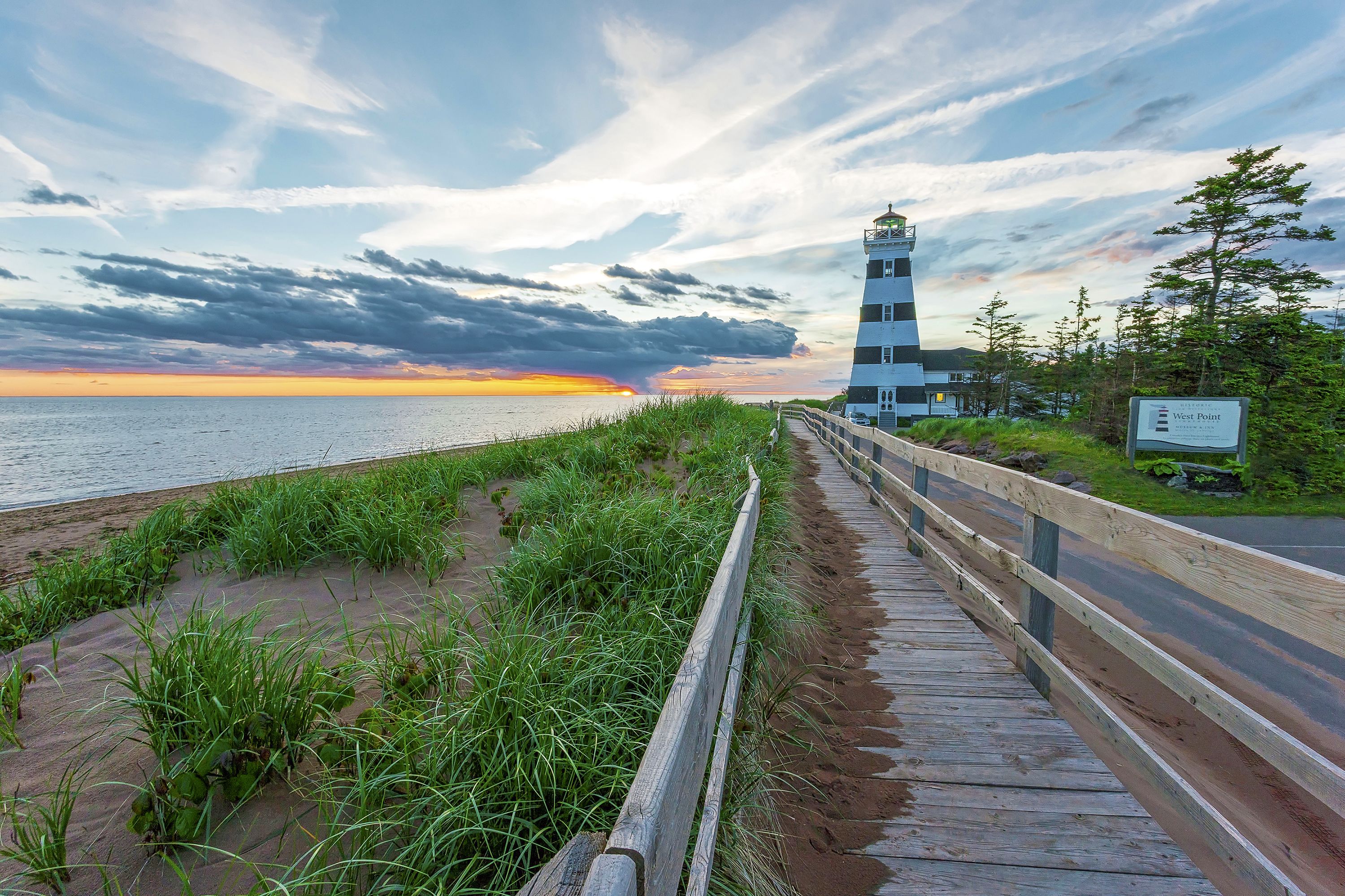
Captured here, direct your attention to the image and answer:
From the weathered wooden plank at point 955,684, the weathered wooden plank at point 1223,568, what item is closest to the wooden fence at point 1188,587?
the weathered wooden plank at point 1223,568

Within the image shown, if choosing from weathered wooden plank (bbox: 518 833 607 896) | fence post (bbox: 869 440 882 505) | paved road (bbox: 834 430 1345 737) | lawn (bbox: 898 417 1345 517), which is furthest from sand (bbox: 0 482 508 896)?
lawn (bbox: 898 417 1345 517)

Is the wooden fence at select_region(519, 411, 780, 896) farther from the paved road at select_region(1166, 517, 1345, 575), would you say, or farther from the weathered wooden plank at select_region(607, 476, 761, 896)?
the paved road at select_region(1166, 517, 1345, 575)

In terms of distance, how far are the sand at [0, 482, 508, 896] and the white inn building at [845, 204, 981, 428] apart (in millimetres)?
32324

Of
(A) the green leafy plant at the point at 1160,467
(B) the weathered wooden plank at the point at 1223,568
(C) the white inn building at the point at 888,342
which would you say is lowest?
(A) the green leafy plant at the point at 1160,467

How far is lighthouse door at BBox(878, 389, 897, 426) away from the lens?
33.5m

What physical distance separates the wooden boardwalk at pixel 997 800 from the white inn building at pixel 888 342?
103 feet

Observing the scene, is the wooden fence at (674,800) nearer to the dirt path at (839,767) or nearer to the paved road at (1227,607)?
the dirt path at (839,767)

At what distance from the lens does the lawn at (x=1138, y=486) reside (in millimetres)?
12039

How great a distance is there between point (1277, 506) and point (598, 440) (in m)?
15.7

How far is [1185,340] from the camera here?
15711 mm

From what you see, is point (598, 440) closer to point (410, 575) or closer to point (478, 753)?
point (410, 575)

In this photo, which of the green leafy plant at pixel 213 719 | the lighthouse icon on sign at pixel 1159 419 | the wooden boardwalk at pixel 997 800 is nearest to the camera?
the green leafy plant at pixel 213 719

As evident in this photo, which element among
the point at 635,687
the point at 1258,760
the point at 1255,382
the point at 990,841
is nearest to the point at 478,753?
the point at 635,687

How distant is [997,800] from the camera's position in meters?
2.44
